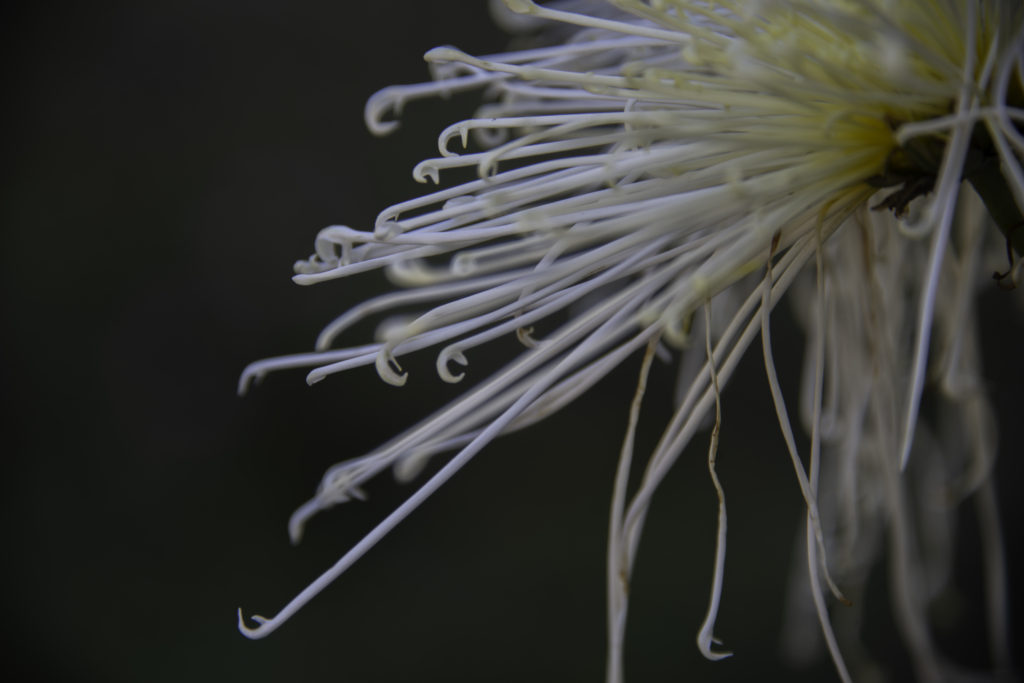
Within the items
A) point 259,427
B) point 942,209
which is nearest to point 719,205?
point 942,209

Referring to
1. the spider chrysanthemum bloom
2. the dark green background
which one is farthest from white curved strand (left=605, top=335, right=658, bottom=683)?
the dark green background

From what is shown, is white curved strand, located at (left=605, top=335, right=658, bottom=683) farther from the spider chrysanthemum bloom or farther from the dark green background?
the dark green background

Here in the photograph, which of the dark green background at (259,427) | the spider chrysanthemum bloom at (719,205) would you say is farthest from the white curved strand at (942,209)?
the dark green background at (259,427)

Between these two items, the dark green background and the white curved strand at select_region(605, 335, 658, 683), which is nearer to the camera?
the white curved strand at select_region(605, 335, 658, 683)

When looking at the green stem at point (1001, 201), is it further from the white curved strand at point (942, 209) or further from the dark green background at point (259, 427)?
the dark green background at point (259, 427)

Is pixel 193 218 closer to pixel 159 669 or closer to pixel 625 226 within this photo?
pixel 159 669

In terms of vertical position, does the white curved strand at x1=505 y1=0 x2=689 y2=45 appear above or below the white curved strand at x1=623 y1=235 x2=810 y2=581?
above

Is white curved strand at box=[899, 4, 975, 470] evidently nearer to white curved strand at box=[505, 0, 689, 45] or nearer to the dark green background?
white curved strand at box=[505, 0, 689, 45]

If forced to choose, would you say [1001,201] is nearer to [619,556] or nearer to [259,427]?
[619,556]
